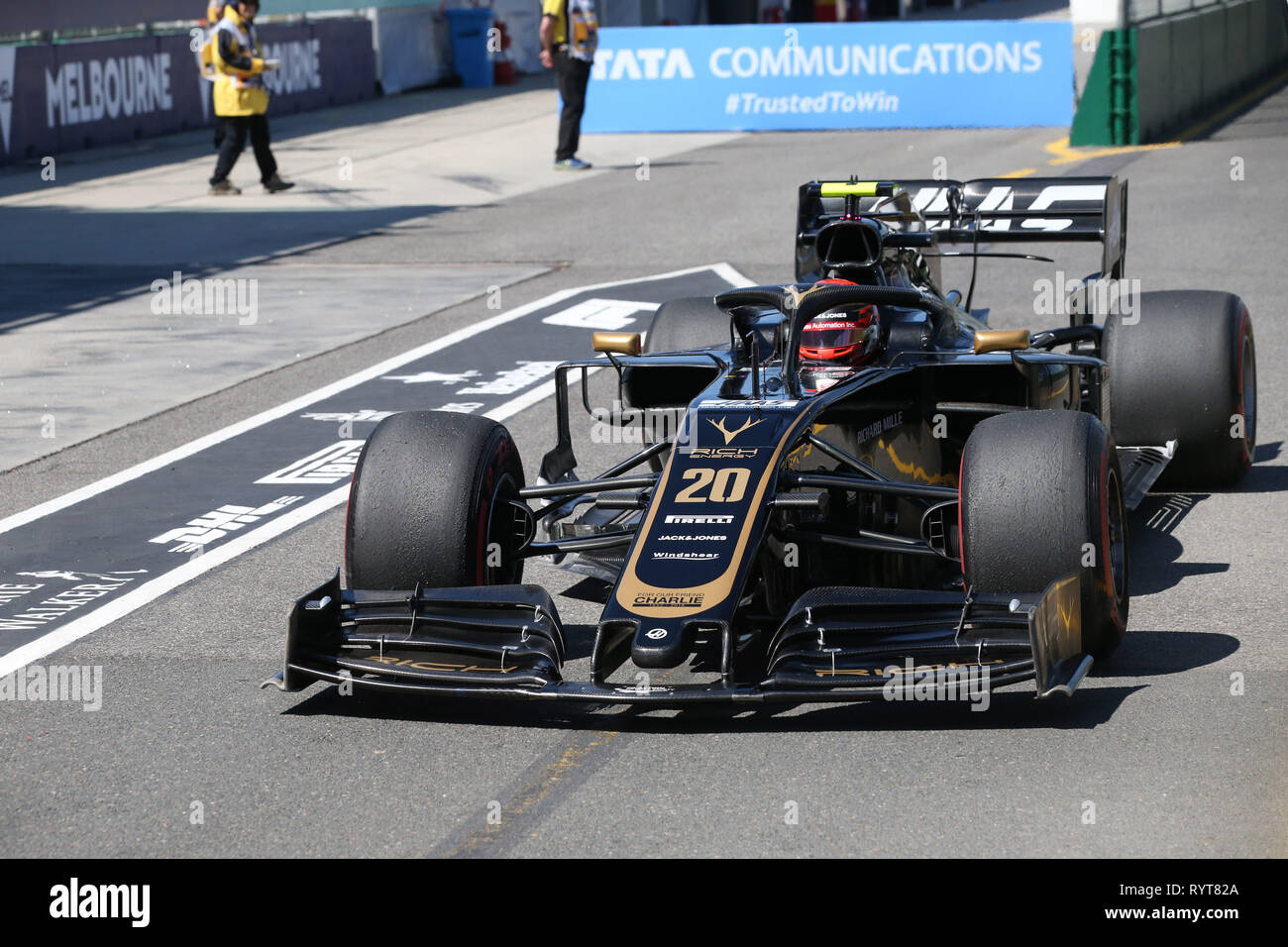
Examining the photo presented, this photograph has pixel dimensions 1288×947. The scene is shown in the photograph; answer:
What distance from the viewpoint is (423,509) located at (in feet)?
20.0

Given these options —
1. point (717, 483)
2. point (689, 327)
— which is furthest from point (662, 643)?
point (689, 327)

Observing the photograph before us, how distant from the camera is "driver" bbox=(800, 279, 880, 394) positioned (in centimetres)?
682

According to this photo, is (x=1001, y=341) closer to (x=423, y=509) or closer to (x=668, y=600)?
(x=668, y=600)

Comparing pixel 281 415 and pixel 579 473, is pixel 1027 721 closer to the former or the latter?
pixel 579 473

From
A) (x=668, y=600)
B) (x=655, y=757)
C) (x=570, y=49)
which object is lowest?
(x=655, y=757)

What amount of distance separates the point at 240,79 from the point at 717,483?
1518 centimetres

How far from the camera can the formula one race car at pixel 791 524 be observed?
546cm

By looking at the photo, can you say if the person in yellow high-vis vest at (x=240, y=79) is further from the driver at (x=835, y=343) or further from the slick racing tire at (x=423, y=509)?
the slick racing tire at (x=423, y=509)

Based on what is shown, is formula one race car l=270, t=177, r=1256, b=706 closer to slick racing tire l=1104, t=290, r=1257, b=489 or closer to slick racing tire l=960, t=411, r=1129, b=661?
slick racing tire l=960, t=411, r=1129, b=661

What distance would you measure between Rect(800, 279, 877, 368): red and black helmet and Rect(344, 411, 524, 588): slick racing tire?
1.28m
